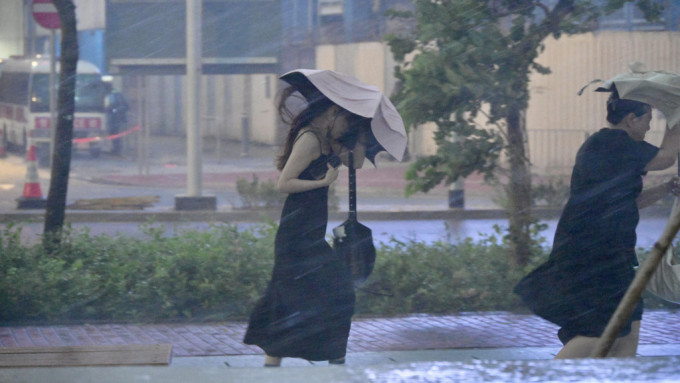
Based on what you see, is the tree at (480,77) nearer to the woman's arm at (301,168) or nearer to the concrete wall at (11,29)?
the woman's arm at (301,168)

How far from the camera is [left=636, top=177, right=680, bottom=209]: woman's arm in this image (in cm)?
416

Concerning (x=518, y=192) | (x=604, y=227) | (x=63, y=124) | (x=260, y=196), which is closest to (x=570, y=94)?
(x=260, y=196)

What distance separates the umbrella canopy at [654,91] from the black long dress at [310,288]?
1.53 m

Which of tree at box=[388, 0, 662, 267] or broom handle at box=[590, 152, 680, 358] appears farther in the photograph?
tree at box=[388, 0, 662, 267]

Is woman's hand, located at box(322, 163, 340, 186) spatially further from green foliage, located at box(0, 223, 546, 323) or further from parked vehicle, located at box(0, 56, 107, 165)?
parked vehicle, located at box(0, 56, 107, 165)

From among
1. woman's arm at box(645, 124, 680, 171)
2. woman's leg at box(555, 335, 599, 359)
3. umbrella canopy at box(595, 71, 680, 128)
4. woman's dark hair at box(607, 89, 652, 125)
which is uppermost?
umbrella canopy at box(595, 71, 680, 128)

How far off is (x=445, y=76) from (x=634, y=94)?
2935mm

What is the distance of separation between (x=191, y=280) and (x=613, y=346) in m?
3.71

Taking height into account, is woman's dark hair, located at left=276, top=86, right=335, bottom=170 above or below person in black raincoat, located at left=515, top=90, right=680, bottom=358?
above

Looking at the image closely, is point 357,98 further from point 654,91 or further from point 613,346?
point 613,346

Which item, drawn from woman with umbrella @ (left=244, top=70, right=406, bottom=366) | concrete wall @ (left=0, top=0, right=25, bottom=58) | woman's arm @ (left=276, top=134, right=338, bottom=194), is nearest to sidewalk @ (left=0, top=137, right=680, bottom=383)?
woman with umbrella @ (left=244, top=70, right=406, bottom=366)

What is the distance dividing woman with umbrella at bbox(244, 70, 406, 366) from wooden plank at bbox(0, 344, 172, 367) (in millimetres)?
524

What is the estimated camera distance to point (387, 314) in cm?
680

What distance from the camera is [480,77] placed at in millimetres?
6922
